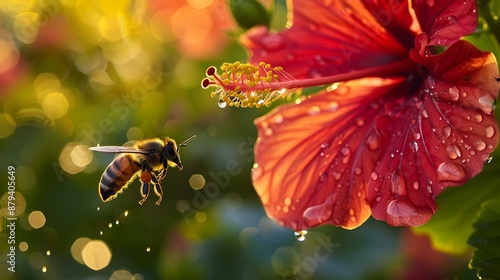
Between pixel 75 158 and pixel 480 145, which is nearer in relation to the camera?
pixel 480 145

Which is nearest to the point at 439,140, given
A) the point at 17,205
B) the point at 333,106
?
the point at 333,106

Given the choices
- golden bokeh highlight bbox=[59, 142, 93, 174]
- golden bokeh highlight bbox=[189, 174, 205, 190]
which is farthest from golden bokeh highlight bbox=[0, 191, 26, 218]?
golden bokeh highlight bbox=[189, 174, 205, 190]

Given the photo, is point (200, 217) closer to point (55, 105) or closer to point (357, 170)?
point (55, 105)

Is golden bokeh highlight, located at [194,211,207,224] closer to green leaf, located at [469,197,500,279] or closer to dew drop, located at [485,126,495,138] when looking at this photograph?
green leaf, located at [469,197,500,279]

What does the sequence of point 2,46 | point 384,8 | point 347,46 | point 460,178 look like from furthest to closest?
point 2,46, point 347,46, point 384,8, point 460,178

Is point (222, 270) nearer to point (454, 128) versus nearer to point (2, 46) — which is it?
point (454, 128)

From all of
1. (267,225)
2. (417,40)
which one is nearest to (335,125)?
(417,40)
